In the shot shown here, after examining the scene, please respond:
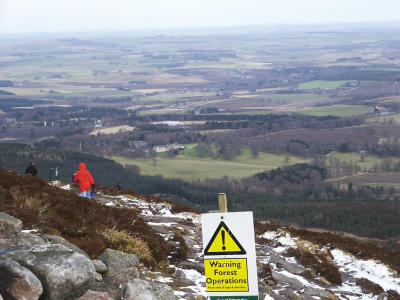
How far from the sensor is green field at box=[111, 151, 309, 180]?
125512 millimetres

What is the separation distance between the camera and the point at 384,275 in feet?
61.9

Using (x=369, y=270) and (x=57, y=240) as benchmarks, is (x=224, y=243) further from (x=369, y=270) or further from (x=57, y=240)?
(x=369, y=270)

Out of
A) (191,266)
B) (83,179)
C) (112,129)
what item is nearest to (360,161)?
(112,129)

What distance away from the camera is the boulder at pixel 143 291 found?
10221 mm

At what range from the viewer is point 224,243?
821 centimetres

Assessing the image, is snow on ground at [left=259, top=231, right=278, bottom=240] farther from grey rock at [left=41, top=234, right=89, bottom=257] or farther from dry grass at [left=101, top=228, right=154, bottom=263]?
grey rock at [left=41, top=234, right=89, bottom=257]

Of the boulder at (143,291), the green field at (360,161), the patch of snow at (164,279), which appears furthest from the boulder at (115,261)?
the green field at (360,161)

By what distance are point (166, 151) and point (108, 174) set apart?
49.7m

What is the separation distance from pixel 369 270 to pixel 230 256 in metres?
12.4

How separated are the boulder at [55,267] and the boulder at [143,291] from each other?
670 mm

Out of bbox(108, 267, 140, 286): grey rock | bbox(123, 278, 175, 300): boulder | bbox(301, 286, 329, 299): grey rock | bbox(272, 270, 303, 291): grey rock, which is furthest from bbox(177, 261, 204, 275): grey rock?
bbox(123, 278, 175, 300): boulder

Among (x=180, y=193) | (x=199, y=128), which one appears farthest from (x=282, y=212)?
(x=199, y=128)

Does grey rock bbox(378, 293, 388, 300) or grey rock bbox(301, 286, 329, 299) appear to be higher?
grey rock bbox(301, 286, 329, 299)

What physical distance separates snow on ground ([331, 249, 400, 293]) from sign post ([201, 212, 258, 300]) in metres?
10.8
